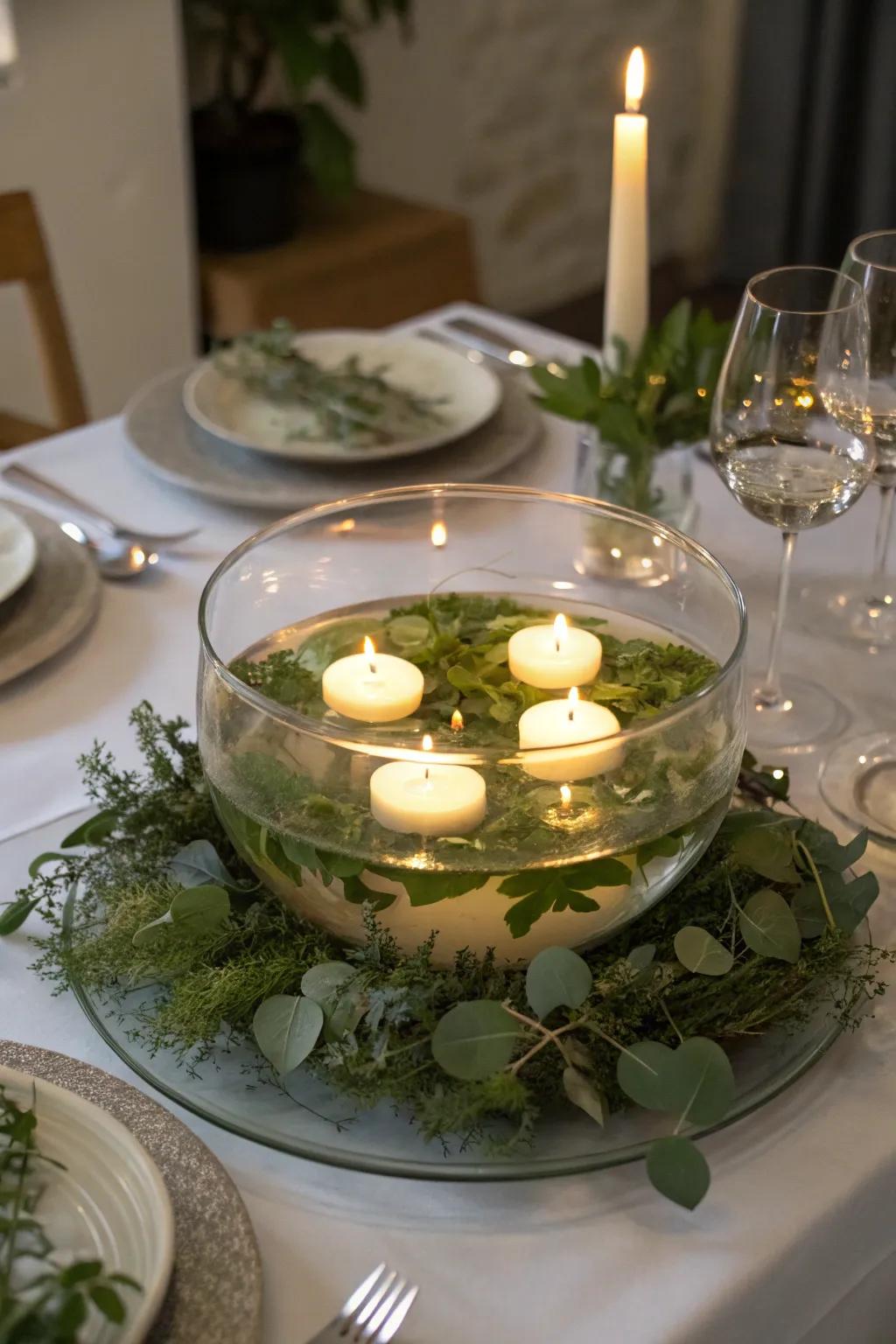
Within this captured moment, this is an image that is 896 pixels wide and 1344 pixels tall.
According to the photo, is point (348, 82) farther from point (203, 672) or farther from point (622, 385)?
point (203, 672)

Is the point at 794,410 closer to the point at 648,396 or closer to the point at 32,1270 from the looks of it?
the point at 648,396

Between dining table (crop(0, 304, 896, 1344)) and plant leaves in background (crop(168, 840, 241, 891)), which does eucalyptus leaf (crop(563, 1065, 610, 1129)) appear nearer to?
dining table (crop(0, 304, 896, 1344))

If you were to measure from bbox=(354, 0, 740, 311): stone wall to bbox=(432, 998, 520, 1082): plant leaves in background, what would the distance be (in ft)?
10.1

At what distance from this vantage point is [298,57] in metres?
2.70

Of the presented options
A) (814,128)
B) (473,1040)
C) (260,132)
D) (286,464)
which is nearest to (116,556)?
(286,464)

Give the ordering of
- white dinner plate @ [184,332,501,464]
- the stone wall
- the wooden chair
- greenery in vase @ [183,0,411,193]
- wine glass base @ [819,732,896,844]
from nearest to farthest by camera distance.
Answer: wine glass base @ [819,732,896,844], white dinner plate @ [184,332,501,464], the wooden chair, greenery in vase @ [183,0,411,193], the stone wall

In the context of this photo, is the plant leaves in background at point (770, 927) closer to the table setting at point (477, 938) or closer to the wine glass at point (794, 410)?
the table setting at point (477, 938)

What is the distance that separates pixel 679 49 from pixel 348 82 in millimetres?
1591

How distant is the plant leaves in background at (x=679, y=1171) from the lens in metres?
0.55

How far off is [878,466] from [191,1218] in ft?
2.16

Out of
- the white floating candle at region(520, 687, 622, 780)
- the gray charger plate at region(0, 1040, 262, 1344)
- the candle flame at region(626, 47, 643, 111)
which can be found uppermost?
the candle flame at region(626, 47, 643, 111)

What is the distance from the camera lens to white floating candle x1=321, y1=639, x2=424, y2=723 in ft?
2.32

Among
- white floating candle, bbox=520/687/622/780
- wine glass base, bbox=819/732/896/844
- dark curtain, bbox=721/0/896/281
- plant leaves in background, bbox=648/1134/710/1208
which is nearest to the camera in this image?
plant leaves in background, bbox=648/1134/710/1208

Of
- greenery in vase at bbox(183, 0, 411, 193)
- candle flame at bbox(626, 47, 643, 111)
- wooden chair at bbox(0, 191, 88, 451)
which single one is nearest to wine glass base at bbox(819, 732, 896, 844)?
candle flame at bbox(626, 47, 643, 111)
